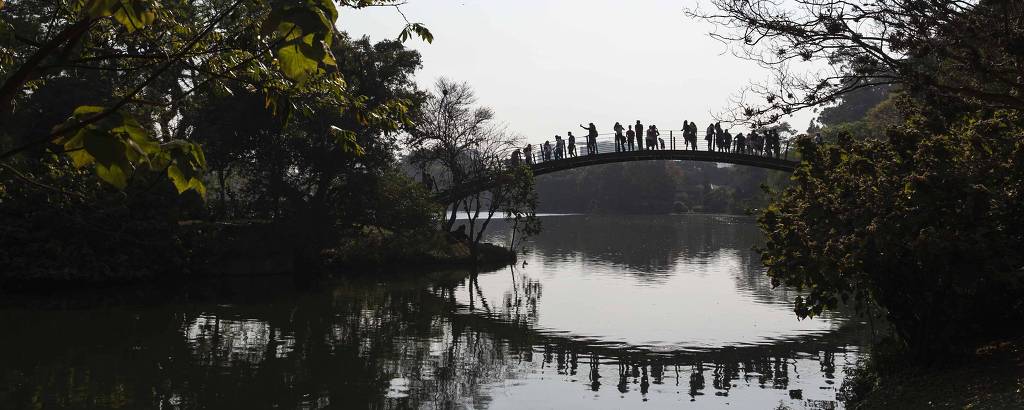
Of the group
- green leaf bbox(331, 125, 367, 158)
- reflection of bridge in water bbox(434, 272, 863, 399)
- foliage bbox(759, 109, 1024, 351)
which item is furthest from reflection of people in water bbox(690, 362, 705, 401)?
green leaf bbox(331, 125, 367, 158)

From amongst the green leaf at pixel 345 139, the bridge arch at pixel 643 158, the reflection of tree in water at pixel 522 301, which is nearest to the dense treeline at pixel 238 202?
the bridge arch at pixel 643 158

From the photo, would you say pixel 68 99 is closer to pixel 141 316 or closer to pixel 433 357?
pixel 141 316

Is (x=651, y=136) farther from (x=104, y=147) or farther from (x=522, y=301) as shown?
(x=104, y=147)

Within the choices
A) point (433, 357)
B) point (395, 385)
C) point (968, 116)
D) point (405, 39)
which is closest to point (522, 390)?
point (395, 385)

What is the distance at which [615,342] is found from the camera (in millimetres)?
18891

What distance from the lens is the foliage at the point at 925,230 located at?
9836 millimetres

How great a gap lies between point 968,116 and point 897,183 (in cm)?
165

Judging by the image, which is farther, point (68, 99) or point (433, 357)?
point (68, 99)

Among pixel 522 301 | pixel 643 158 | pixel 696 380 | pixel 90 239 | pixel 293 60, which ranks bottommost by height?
pixel 696 380

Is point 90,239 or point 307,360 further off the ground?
point 90,239

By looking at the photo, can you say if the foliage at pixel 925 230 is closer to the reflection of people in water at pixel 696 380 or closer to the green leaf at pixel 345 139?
the reflection of people in water at pixel 696 380

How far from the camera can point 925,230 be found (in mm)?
9789

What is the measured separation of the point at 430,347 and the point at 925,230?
10.8 meters

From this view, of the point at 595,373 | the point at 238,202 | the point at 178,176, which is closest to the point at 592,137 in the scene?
the point at 238,202
